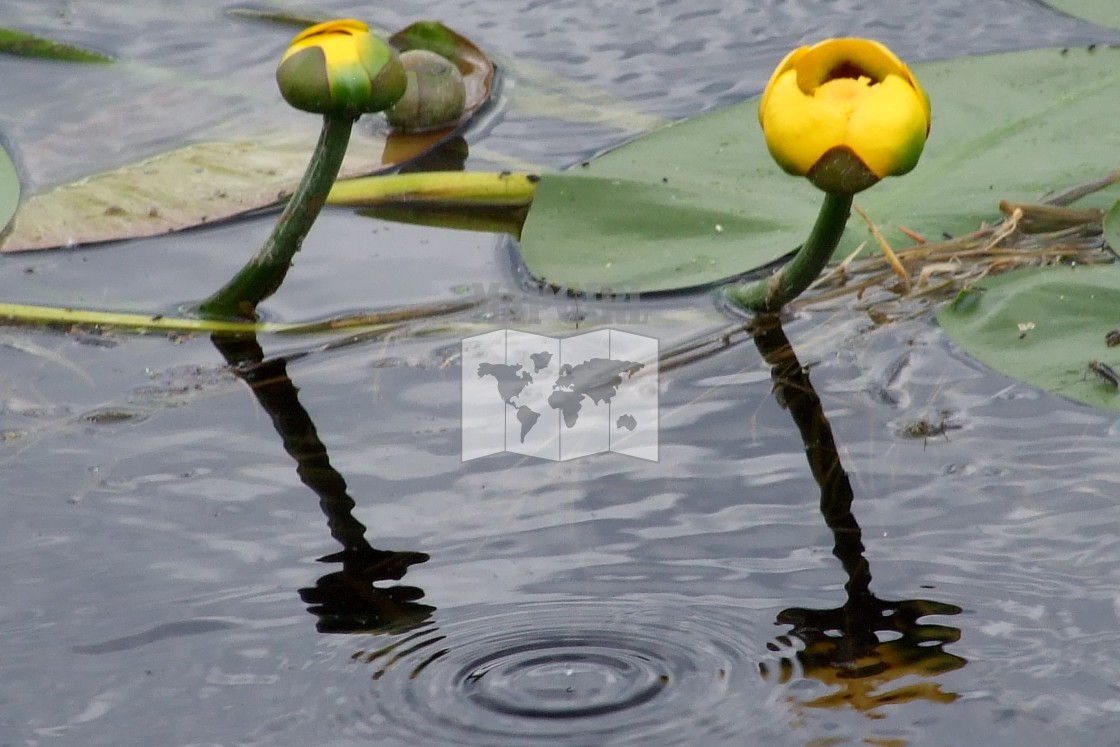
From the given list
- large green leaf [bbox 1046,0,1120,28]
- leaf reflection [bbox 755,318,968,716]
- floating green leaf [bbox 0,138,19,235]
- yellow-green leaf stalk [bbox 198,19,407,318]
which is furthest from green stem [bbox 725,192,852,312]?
floating green leaf [bbox 0,138,19,235]

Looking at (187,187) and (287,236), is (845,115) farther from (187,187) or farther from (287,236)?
(187,187)

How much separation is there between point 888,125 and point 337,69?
61cm

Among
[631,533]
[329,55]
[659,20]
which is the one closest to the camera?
[631,533]

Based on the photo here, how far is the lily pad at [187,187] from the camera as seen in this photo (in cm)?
212

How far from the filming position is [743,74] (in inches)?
100

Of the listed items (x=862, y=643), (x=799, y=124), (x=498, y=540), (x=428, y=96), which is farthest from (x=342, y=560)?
(x=428, y=96)

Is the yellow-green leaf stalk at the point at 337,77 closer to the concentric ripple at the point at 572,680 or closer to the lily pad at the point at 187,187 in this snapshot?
the lily pad at the point at 187,187

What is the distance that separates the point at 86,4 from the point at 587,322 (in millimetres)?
1569

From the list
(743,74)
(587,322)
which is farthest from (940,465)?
(743,74)

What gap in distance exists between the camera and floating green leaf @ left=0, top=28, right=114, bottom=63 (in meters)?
2.67

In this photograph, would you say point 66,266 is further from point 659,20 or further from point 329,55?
point 659,20

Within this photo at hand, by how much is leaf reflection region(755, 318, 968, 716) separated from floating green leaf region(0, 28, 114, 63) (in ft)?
5.88

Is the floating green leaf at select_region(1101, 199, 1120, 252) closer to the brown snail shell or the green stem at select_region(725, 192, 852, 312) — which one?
the green stem at select_region(725, 192, 852, 312)

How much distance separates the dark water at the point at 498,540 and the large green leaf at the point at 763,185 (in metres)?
0.09
